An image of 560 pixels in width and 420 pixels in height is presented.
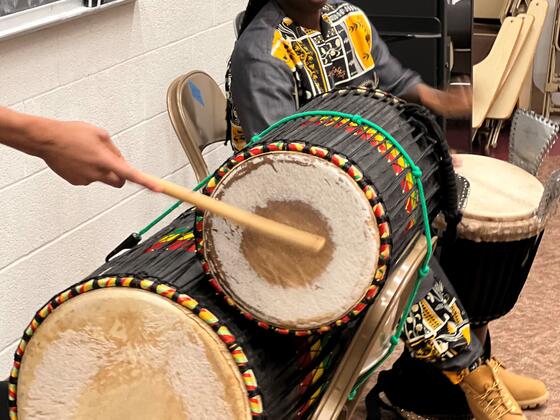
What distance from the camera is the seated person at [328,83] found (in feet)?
6.28

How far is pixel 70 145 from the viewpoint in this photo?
1.21 metres

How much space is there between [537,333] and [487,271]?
24.5 inches

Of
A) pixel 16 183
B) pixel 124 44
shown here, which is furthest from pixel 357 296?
pixel 124 44

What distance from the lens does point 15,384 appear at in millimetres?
1371

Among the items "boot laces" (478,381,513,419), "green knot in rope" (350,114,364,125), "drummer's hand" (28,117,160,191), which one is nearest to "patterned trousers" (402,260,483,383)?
"boot laces" (478,381,513,419)

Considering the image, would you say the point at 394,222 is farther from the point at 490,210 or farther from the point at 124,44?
the point at 124,44

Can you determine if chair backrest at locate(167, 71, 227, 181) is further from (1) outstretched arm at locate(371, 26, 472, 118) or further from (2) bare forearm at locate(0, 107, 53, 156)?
(2) bare forearm at locate(0, 107, 53, 156)

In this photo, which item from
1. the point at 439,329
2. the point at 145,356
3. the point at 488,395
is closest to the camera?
the point at 145,356

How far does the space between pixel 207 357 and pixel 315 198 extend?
28 cm

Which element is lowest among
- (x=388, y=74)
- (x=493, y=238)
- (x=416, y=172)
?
(x=493, y=238)

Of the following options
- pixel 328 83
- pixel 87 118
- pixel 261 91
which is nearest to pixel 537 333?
pixel 328 83

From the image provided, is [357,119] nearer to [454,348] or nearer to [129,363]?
[129,363]

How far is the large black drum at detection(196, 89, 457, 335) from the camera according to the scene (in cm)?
130

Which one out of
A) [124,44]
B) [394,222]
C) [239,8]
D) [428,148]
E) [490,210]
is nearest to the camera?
[394,222]
